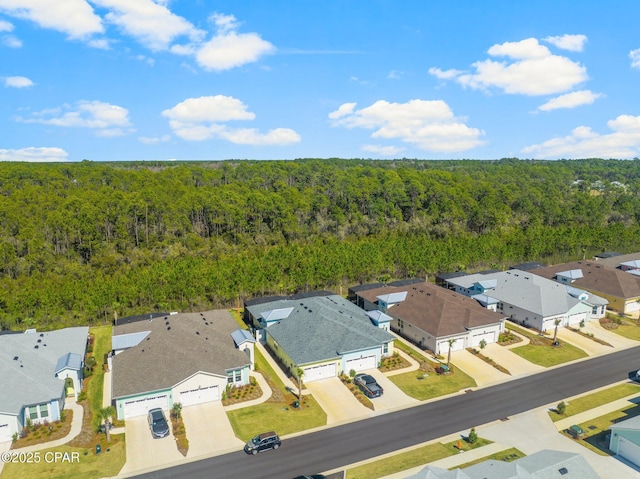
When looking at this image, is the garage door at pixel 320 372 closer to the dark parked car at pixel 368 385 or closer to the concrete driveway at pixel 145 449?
the dark parked car at pixel 368 385

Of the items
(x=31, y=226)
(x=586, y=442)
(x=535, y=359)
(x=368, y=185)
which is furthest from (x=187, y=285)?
(x=368, y=185)

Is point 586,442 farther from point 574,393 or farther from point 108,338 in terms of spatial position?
point 108,338

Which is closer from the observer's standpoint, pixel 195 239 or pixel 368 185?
pixel 195 239

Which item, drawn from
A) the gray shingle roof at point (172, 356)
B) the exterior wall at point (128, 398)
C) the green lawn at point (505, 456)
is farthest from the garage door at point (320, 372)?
the green lawn at point (505, 456)

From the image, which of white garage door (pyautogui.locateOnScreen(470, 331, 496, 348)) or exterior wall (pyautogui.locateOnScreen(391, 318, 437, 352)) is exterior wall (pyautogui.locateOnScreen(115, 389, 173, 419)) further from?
white garage door (pyautogui.locateOnScreen(470, 331, 496, 348))

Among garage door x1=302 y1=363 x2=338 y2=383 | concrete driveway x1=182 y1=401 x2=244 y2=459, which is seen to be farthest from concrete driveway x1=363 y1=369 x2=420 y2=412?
concrete driveway x1=182 y1=401 x2=244 y2=459

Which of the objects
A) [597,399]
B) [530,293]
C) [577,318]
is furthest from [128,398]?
[577,318]

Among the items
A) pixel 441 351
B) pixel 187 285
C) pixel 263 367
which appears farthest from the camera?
pixel 187 285
